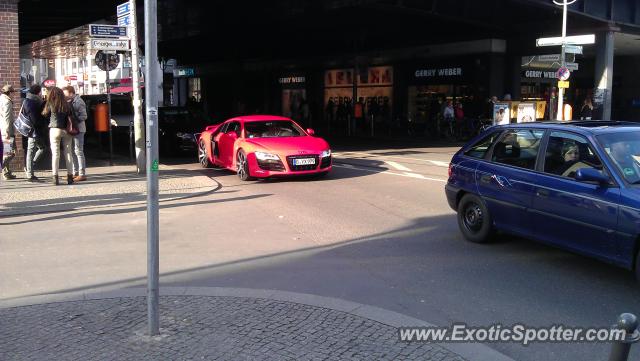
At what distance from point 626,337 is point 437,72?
31.9 metres

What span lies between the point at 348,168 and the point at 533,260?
365 inches

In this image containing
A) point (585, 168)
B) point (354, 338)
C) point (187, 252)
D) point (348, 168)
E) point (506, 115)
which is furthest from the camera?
point (506, 115)

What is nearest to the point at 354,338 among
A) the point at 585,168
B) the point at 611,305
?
the point at 611,305

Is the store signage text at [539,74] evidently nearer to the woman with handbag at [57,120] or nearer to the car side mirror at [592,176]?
the woman with handbag at [57,120]

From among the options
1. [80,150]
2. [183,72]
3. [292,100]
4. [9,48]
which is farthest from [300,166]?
[183,72]

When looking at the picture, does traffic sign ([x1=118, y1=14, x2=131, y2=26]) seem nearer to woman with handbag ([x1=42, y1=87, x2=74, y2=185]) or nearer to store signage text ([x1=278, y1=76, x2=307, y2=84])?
woman with handbag ([x1=42, y1=87, x2=74, y2=185])

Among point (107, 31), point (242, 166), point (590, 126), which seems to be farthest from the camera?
point (242, 166)

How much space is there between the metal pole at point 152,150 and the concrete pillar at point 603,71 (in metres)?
28.0

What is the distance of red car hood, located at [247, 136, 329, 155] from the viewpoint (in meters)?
12.7

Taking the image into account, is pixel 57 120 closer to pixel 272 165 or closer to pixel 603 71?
pixel 272 165

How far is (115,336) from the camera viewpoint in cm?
433

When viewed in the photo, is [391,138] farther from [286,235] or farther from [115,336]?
[115,336]

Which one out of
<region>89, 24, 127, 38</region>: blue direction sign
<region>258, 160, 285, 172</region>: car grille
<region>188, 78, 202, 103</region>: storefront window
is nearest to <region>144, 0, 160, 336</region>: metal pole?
<region>258, 160, 285, 172</region>: car grille

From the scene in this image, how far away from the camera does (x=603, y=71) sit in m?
28.3
